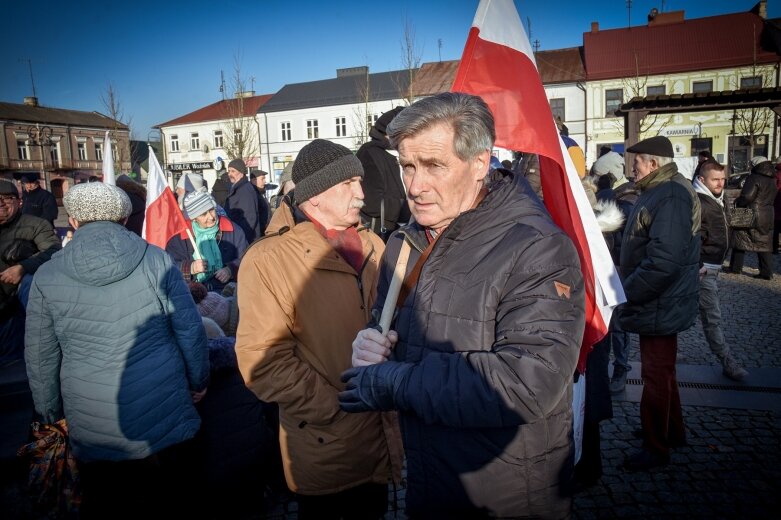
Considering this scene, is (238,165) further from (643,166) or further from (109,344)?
(643,166)

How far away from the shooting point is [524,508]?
5.25 feet

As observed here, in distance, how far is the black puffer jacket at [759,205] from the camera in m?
9.11

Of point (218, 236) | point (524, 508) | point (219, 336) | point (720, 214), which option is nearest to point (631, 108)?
point (720, 214)

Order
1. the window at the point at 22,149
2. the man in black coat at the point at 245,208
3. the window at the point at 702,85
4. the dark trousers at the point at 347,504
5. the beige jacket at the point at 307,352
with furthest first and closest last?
1. the window at the point at 22,149
2. the window at the point at 702,85
3. the man in black coat at the point at 245,208
4. the dark trousers at the point at 347,504
5. the beige jacket at the point at 307,352

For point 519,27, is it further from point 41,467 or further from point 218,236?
point 218,236

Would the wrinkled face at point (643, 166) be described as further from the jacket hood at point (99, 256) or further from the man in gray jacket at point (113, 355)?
the jacket hood at point (99, 256)

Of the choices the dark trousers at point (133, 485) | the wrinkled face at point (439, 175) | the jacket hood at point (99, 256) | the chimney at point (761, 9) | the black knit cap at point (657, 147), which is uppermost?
the chimney at point (761, 9)

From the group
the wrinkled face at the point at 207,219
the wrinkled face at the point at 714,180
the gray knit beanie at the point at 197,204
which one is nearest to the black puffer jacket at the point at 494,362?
the gray knit beanie at the point at 197,204

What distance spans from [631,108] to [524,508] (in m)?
10.6

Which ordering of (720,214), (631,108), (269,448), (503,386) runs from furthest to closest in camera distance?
(631,108) → (720,214) → (269,448) → (503,386)

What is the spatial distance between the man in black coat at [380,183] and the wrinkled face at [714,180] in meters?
3.71

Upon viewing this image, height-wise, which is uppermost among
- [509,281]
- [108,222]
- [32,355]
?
[108,222]

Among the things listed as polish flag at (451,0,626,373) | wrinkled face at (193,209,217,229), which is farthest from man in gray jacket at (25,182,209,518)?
wrinkled face at (193,209,217,229)

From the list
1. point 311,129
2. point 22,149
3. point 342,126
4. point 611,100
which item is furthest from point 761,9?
point 22,149
